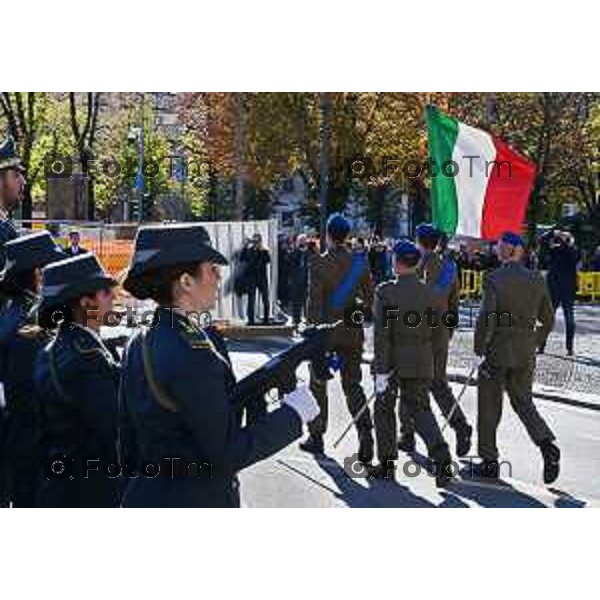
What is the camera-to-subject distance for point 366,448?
837cm

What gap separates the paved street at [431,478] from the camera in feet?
24.2

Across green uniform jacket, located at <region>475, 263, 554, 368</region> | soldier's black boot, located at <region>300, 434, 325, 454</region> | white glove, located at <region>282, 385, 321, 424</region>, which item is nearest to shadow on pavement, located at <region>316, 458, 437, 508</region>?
soldier's black boot, located at <region>300, 434, 325, 454</region>

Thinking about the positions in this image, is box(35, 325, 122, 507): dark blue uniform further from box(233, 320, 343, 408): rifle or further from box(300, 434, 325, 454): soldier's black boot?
box(300, 434, 325, 454): soldier's black boot

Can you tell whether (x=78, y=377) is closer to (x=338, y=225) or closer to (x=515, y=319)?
(x=338, y=225)

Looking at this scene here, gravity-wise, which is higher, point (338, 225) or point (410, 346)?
point (338, 225)

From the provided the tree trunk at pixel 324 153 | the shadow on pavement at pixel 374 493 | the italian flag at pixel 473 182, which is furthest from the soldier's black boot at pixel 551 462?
the tree trunk at pixel 324 153

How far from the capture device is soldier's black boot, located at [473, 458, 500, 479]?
26.3 feet

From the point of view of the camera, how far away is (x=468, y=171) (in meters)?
7.15

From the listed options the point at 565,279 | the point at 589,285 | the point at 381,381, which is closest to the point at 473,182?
the point at 381,381

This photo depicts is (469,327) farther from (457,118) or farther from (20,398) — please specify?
Result: (20,398)

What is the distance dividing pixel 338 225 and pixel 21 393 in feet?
10.8

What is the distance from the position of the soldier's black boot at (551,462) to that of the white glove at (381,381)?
3.20 feet
